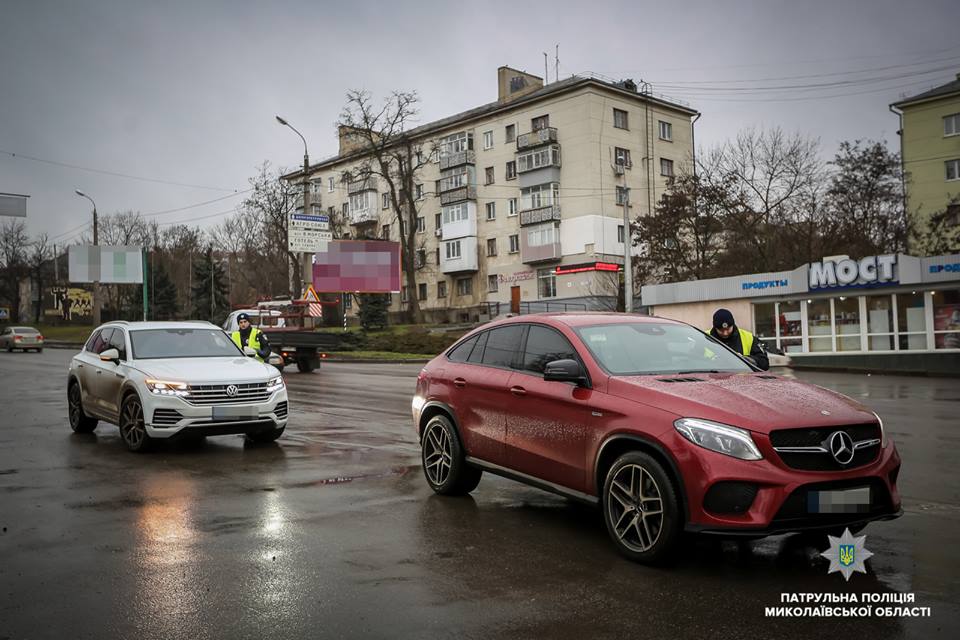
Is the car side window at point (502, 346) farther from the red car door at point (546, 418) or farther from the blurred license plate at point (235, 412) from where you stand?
the blurred license plate at point (235, 412)

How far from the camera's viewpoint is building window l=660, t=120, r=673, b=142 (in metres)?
58.1

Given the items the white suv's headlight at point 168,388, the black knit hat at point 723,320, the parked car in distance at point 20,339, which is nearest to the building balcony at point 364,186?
the parked car in distance at point 20,339

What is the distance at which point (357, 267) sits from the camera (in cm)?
4741

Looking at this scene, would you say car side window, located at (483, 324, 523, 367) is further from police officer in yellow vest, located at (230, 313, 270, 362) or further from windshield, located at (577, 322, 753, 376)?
police officer in yellow vest, located at (230, 313, 270, 362)

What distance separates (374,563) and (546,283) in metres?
52.1

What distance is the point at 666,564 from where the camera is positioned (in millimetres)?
4926

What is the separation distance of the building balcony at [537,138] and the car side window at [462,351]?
1929 inches

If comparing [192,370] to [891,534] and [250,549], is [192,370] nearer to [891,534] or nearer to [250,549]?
[250,549]

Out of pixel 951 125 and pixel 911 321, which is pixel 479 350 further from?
pixel 951 125

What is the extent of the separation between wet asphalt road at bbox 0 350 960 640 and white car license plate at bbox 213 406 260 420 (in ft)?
2.20

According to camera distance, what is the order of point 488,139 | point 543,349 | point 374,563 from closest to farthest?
1. point 374,563
2. point 543,349
3. point 488,139

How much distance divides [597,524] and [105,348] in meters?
8.10

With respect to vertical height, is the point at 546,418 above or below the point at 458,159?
below

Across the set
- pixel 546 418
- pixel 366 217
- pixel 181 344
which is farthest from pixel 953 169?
pixel 546 418
